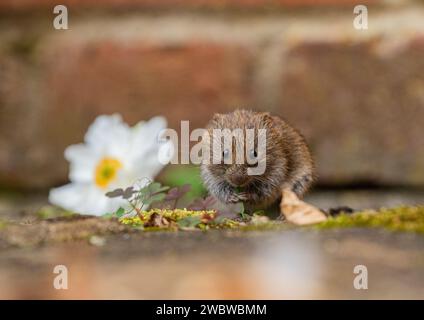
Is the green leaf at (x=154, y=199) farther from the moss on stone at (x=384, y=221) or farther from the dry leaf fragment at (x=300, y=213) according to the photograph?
the moss on stone at (x=384, y=221)

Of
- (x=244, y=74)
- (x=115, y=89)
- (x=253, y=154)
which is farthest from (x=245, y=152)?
(x=115, y=89)

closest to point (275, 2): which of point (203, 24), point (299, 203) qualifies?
point (203, 24)

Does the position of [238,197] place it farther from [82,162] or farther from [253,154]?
[82,162]

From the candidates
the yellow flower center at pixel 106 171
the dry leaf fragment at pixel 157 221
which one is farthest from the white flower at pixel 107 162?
the dry leaf fragment at pixel 157 221

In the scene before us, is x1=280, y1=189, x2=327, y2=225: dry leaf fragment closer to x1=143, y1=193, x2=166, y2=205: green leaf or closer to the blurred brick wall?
x1=143, y1=193, x2=166, y2=205: green leaf

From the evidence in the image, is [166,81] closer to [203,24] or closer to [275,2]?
[203,24]
